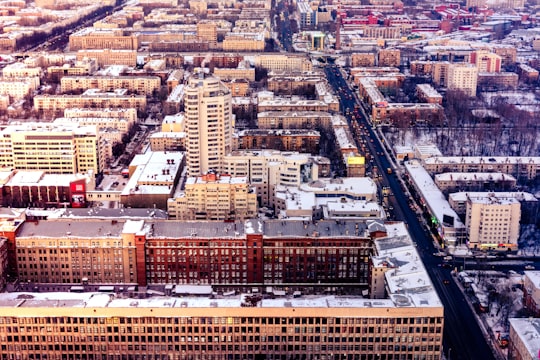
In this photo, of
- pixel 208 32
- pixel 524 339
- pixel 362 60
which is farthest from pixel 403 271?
pixel 208 32

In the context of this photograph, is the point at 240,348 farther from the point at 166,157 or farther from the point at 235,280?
the point at 166,157

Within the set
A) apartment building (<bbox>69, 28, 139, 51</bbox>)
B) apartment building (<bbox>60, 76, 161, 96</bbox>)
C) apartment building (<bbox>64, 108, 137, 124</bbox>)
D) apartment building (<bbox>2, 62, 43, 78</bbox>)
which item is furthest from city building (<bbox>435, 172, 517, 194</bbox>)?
apartment building (<bbox>69, 28, 139, 51</bbox>)

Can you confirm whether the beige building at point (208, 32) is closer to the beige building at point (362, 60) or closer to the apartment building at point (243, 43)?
the apartment building at point (243, 43)

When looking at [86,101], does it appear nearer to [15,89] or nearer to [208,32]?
[15,89]

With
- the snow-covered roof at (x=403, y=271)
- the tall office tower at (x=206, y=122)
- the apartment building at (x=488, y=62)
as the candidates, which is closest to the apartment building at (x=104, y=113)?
the tall office tower at (x=206, y=122)

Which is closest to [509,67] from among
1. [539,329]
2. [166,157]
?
[166,157]
